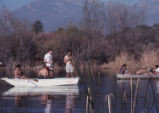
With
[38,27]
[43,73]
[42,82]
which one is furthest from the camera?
[38,27]

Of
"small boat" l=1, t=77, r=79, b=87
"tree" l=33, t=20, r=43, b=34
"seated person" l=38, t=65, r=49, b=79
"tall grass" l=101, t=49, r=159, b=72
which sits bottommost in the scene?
"small boat" l=1, t=77, r=79, b=87

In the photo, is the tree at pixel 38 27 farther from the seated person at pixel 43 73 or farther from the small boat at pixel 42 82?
the small boat at pixel 42 82

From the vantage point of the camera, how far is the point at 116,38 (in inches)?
1913

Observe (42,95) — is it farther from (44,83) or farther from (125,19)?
(125,19)

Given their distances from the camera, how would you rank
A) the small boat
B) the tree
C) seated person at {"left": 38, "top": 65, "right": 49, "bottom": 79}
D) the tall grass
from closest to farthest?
the small boat < seated person at {"left": 38, "top": 65, "right": 49, "bottom": 79} < the tall grass < the tree

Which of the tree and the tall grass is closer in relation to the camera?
the tall grass

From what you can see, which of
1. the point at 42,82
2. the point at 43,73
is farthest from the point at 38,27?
the point at 42,82

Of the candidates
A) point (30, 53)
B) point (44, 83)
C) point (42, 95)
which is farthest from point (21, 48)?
point (42, 95)

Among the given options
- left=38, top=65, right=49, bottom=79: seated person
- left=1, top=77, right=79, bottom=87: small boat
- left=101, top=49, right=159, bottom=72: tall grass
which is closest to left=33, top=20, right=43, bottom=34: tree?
left=101, top=49, right=159, bottom=72: tall grass

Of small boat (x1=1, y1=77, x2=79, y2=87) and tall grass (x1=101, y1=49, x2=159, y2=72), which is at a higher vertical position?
tall grass (x1=101, y1=49, x2=159, y2=72)

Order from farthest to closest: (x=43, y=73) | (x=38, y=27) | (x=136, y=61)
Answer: (x=38, y=27)
(x=136, y=61)
(x=43, y=73)

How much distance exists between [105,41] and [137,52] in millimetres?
3966

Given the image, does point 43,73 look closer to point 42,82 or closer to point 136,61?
point 42,82

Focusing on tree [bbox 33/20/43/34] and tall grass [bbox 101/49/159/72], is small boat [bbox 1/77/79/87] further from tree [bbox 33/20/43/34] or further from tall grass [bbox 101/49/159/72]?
tree [bbox 33/20/43/34]
